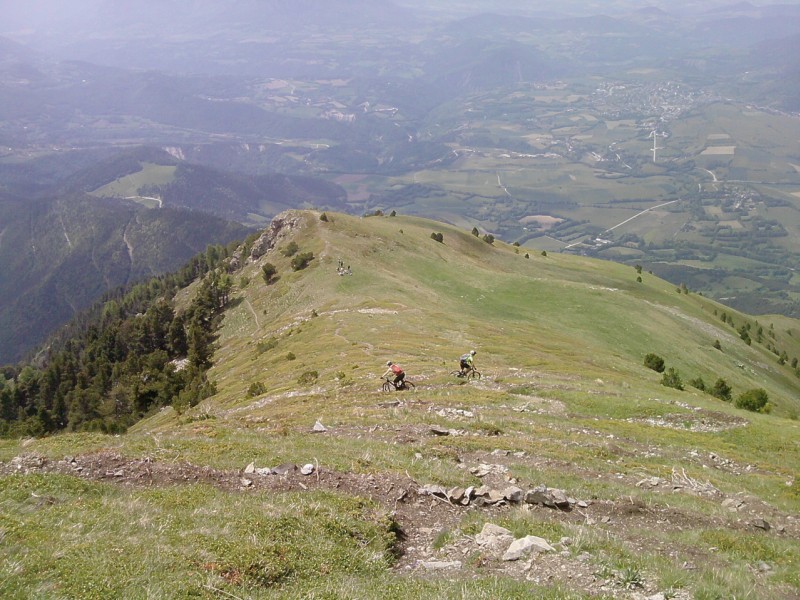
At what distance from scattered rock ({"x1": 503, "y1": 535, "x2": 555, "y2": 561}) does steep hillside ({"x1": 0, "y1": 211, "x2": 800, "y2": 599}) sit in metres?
0.06

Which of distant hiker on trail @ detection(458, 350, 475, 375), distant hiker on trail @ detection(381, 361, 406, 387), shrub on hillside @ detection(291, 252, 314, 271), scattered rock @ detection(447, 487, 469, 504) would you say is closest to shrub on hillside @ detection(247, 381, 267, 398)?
distant hiker on trail @ detection(381, 361, 406, 387)

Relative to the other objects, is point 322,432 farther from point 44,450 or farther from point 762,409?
point 762,409

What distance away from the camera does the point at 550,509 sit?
1709 cm

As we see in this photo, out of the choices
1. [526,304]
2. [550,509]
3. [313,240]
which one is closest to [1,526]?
[550,509]

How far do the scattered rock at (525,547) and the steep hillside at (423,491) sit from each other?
62mm

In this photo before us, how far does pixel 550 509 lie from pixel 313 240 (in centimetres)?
9629

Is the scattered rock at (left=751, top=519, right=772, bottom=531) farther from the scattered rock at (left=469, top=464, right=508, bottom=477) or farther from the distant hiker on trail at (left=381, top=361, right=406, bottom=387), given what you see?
the distant hiker on trail at (left=381, top=361, right=406, bottom=387)

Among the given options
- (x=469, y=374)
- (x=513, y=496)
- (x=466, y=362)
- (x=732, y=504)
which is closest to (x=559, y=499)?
(x=513, y=496)

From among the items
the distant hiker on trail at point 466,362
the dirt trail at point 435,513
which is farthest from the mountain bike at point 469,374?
the dirt trail at point 435,513

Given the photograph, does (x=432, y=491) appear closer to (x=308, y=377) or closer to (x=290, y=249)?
Answer: (x=308, y=377)

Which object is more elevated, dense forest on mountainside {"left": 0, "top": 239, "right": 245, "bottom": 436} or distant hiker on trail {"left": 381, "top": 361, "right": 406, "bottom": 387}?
distant hiker on trail {"left": 381, "top": 361, "right": 406, "bottom": 387}

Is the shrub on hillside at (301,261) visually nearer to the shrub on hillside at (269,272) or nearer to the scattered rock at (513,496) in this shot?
the shrub on hillside at (269,272)

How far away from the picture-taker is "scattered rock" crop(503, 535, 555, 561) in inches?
502

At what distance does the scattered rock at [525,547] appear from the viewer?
41.8ft
